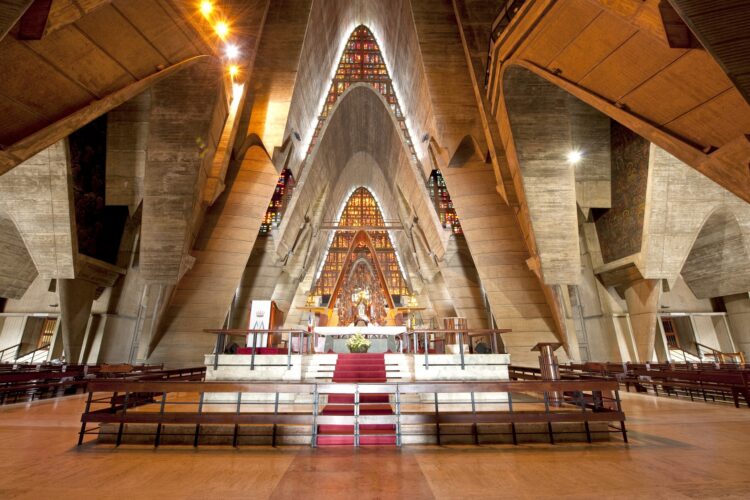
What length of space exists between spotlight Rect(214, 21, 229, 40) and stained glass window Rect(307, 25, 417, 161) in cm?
1278

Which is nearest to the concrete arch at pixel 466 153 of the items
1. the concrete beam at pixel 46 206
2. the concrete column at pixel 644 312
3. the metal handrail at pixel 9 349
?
the concrete column at pixel 644 312

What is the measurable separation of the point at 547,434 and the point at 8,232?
21.2 m

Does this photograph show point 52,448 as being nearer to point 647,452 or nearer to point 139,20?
point 647,452

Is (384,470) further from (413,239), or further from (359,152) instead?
(359,152)

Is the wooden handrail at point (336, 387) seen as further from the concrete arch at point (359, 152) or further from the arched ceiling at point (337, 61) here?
the concrete arch at point (359, 152)

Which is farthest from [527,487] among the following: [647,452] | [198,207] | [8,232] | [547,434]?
[8,232]

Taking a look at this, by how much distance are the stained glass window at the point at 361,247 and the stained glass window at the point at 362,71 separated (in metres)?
14.6

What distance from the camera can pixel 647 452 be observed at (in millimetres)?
3676

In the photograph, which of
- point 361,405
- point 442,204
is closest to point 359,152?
point 442,204

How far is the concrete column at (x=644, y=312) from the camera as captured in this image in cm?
1395

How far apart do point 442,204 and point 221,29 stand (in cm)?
1487

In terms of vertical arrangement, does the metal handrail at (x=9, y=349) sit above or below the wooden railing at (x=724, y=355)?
above

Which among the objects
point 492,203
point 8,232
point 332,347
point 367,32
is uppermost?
point 367,32

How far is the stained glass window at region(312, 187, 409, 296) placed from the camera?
1490 inches
